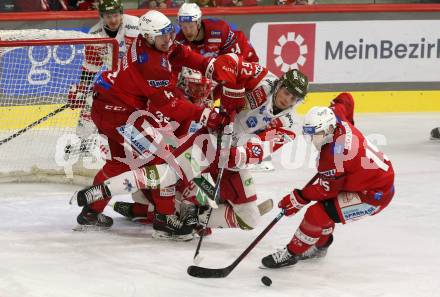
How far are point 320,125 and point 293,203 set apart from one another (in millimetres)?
425

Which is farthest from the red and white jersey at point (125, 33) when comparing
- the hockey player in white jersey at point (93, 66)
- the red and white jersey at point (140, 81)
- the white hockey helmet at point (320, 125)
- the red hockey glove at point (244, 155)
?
the white hockey helmet at point (320, 125)

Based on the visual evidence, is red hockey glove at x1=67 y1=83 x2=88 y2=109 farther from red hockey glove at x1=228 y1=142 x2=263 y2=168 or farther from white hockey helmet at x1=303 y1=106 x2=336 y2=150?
white hockey helmet at x1=303 y1=106 x2=336 y2=150

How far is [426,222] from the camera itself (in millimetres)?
5781

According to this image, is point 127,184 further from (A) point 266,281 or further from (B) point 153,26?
(A) point 266,281

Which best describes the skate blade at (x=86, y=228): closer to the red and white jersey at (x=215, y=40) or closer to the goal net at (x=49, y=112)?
the goal net at (x=49, y=112)

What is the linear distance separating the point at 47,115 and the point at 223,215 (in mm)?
1755

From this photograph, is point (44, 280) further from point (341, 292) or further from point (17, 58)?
point (17, 58)

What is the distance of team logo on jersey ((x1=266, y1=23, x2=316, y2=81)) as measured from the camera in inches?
330

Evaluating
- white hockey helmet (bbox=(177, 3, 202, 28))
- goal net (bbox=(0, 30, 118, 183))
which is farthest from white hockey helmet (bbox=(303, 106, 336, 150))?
goal net (bbox=(0, 30, 118, 183))

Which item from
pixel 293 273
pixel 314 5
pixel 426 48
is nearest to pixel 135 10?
pixel 314 5

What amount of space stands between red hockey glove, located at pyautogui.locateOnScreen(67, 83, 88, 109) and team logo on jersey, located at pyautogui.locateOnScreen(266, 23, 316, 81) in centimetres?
237

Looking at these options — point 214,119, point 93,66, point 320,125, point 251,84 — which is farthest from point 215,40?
point 320,125

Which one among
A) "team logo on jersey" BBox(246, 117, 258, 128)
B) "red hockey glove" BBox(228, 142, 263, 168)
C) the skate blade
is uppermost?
"team logo on jersey" BBox(246, 117, 258, 128)

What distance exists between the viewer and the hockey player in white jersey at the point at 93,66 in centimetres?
638
